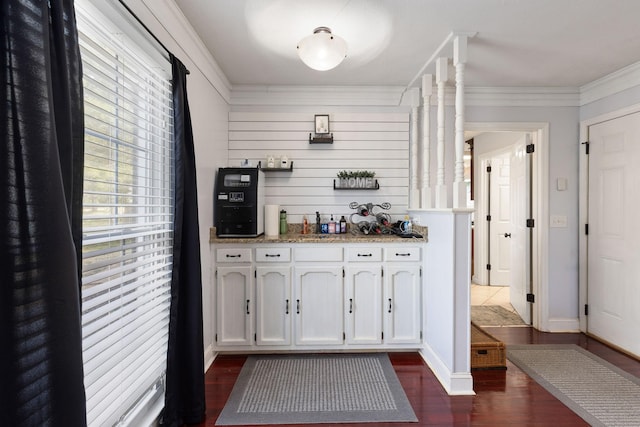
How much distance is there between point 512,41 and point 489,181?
3048mm

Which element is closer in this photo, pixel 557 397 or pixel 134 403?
pixel 134 403

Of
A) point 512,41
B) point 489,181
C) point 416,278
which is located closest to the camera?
point 512,41

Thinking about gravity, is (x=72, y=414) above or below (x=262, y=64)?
below

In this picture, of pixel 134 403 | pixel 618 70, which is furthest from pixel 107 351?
pixel 618 70

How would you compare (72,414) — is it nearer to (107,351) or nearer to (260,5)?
(107,351)

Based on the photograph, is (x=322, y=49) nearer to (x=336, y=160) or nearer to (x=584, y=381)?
(x=336, y=160)

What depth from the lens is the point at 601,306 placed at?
3174 mm

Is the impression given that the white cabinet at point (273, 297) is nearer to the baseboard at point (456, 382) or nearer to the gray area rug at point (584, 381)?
the baseboard at point (456, 382)

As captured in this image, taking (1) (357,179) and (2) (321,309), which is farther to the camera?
(1) (357,179)

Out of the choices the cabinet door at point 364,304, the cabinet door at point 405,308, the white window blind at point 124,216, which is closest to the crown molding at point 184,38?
the white window blind at point 124,216

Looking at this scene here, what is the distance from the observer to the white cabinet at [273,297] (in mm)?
2779

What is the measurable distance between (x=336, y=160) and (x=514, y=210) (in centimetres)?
231

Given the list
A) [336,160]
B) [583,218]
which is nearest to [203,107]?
[336,160]

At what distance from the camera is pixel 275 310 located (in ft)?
9.15
